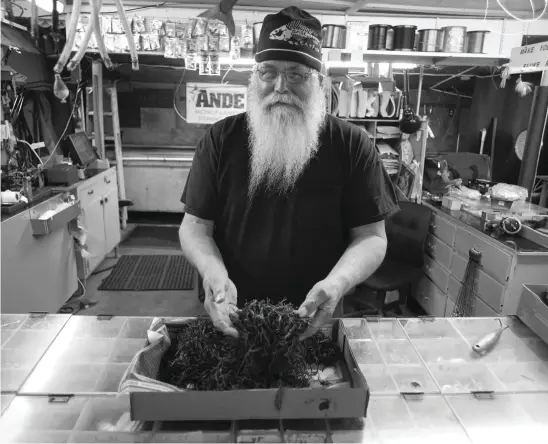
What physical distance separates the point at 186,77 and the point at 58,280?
397cm

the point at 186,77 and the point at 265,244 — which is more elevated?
the point at 186,77

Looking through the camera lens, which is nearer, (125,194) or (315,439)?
(315,439)

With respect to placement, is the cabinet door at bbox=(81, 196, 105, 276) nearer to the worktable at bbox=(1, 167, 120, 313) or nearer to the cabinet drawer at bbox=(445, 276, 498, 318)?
the worktable at bbox=(1, 167, 120, 313)

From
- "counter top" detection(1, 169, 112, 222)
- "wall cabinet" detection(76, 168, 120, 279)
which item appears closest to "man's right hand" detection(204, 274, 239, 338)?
"counter top" detection(1, 169, 112, 222)

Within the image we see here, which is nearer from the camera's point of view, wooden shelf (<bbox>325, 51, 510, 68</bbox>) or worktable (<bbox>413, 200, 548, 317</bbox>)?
worktable (<bbox>413, 200, 548, 317</bbox>)

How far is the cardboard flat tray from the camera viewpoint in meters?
0.98

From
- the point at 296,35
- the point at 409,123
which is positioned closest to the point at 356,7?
the point at 409,123

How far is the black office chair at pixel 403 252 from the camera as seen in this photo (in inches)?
136

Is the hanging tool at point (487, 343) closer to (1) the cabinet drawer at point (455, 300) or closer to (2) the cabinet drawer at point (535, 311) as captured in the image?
(2) the cabinet drawer at point (535, 311)

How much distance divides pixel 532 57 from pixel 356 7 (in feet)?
7.01

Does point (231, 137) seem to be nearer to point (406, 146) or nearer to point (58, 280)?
point (58, 280)

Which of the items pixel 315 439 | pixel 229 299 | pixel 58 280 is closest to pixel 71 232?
pixel 58 280

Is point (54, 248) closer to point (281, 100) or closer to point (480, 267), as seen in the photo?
point (281, 100)

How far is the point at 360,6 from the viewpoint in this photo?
4.60 meters
